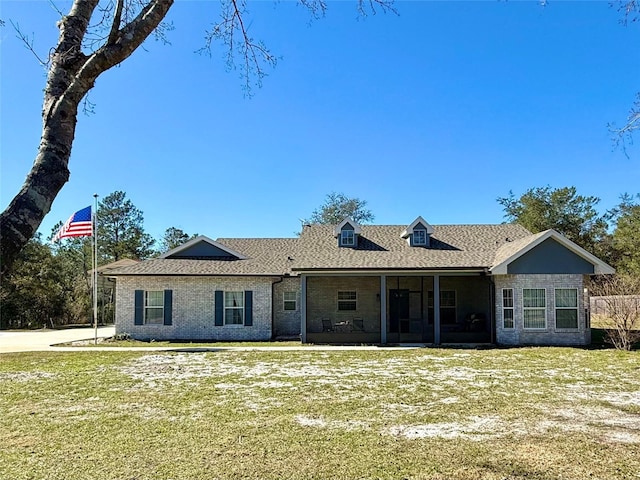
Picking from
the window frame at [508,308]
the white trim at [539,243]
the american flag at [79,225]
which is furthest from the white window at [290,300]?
the window frame at [508,308]

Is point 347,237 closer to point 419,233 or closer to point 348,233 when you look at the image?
point 348,233

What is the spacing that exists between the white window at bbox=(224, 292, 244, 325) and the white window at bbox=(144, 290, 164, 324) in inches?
111

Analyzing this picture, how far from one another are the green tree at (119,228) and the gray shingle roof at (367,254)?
2572 centimetres

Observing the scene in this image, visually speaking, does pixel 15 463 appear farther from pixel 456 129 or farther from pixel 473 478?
pixel 456 129

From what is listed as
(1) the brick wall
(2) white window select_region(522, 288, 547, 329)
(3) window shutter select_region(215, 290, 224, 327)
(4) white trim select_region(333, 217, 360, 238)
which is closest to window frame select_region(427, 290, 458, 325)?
(2) white window select_region(522, 288, 547, 329)

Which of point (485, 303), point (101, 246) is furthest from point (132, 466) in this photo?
point (101, 246)

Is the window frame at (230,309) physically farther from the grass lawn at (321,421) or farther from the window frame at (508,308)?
the window frame at (508,308)

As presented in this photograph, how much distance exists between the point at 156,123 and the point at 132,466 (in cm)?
1108

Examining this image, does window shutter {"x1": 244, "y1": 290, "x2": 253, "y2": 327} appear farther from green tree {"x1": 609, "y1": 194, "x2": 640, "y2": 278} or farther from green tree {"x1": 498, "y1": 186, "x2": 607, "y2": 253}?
green tree {"x1": 498, "y1": 186, "x2": 607, "y2": 253}

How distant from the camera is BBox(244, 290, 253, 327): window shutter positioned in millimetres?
20484

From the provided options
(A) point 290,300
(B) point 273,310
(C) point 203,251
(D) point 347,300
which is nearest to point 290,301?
(A) point 290,300

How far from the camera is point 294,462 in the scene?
547 centimetres

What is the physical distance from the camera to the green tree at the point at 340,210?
52.7 m

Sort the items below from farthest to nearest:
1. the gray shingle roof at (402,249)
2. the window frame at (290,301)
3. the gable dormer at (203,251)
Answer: the gable dormer at (203,251), the window frame at (290,301), the gray shingle roof at (402,249)
